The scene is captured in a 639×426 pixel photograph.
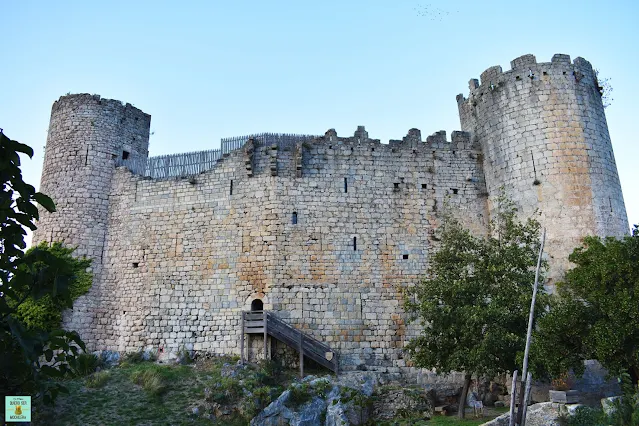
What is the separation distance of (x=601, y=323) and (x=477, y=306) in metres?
2.89

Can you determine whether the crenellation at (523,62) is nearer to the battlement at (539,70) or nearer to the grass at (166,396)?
the battlement at (539,70)

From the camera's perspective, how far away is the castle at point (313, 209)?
19297 millimetres

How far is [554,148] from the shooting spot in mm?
19812

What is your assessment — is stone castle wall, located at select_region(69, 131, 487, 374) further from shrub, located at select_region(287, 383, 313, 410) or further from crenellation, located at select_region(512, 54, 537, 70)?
crenellation, located at select_region(512, 54, 537, 70)

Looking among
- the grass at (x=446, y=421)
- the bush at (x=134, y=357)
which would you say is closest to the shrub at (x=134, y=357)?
the bush at (x=134, y=357)

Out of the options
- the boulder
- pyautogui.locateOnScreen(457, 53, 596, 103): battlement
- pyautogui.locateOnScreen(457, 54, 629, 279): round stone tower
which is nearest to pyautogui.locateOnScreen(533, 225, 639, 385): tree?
the boulder

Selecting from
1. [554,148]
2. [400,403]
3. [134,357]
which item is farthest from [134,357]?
[554,148]

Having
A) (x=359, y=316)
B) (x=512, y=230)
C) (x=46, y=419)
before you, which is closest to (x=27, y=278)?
(x=46, y=419)

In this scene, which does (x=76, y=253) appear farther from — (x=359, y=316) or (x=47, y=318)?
(x=359, y=316)

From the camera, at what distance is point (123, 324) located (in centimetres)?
2027

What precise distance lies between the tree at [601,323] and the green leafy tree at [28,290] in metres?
12.0

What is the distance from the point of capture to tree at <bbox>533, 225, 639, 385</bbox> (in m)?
12.5

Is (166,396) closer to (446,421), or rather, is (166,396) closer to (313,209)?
(446,421)

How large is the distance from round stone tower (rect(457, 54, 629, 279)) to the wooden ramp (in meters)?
7.98
